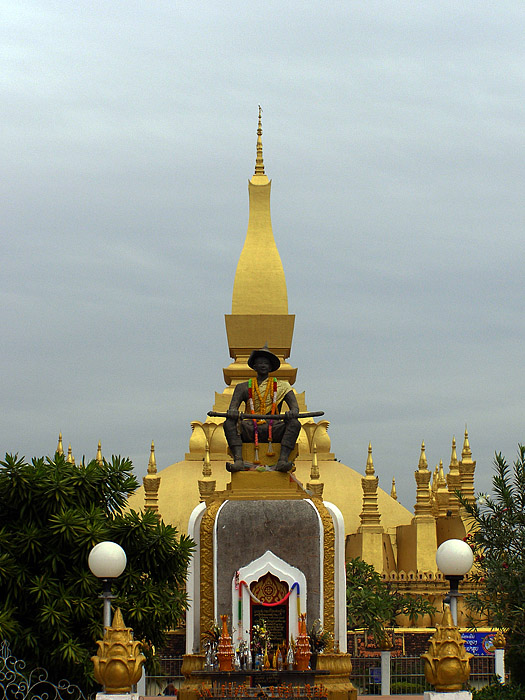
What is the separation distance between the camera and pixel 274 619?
2223 cm

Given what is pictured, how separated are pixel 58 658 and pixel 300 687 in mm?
4231

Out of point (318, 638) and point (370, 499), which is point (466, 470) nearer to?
point (370, 499)

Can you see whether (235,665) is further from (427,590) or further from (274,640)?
Result: (427,590)

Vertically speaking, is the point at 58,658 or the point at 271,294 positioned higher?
the point at 271,294

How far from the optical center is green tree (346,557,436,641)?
31.3m

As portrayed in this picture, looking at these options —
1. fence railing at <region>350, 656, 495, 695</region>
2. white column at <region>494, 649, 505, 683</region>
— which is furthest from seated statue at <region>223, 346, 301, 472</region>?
white column at <region>494, 649, 505, 683</region>

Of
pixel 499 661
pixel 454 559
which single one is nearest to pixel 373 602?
pixel 499 661

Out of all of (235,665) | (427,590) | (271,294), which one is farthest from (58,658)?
(271,294)

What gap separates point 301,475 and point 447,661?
27.2m

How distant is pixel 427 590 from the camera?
36875mm

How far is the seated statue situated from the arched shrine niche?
2.04m

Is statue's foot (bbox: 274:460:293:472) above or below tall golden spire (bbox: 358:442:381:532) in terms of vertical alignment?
below

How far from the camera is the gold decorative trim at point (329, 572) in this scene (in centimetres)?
2262

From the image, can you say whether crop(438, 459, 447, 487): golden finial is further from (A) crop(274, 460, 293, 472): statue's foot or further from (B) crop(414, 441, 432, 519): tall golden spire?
(A) crop(274, 460, 293, 472): statue's foot
